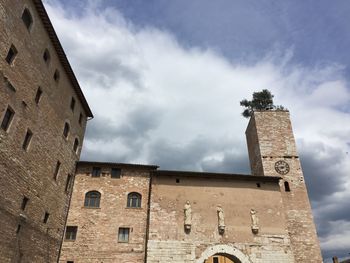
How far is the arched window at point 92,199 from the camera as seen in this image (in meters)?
19.5

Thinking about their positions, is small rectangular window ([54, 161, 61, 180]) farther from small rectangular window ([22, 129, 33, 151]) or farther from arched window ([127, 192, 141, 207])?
arched window ([127, 192, 141, 207])

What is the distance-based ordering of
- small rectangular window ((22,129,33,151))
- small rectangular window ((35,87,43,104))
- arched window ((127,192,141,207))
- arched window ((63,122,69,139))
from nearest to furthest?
small rectangular window ((22,129,33,151)), small rectangular window ((35,87,43,104)), arched window ((63,122,69,139)), arched window ((127,192,141,207))

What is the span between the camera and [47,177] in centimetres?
1661

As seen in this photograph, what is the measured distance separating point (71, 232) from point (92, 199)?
2421 mm

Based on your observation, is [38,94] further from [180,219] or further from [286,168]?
[286,168]

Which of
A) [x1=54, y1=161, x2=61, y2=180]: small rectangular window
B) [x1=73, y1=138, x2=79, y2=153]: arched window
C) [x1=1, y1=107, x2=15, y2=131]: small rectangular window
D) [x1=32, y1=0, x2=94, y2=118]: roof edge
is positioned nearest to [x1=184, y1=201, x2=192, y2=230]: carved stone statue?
[x1=54, y1=161, x2=61, y2=180]: small rectangular window

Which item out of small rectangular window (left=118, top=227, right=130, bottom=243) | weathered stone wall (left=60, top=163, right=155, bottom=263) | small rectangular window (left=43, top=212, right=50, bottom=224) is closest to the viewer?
small rectangular window (left=43, top=212, right=50, bottom=224)

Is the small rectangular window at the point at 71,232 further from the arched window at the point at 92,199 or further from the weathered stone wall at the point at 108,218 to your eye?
the arched window at the point at 92,199

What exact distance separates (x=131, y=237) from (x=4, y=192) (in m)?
8.66

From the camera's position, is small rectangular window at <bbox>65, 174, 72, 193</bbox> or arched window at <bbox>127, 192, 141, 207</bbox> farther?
arched window at <bbox>127, 192, 141, 207</bbox>

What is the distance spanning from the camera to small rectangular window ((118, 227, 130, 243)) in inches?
730

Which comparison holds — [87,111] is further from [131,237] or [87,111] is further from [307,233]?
[307,233]

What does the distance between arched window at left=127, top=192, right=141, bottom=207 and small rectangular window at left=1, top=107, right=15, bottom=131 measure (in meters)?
9.52

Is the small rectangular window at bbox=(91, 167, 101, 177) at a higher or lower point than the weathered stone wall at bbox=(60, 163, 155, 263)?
higher
